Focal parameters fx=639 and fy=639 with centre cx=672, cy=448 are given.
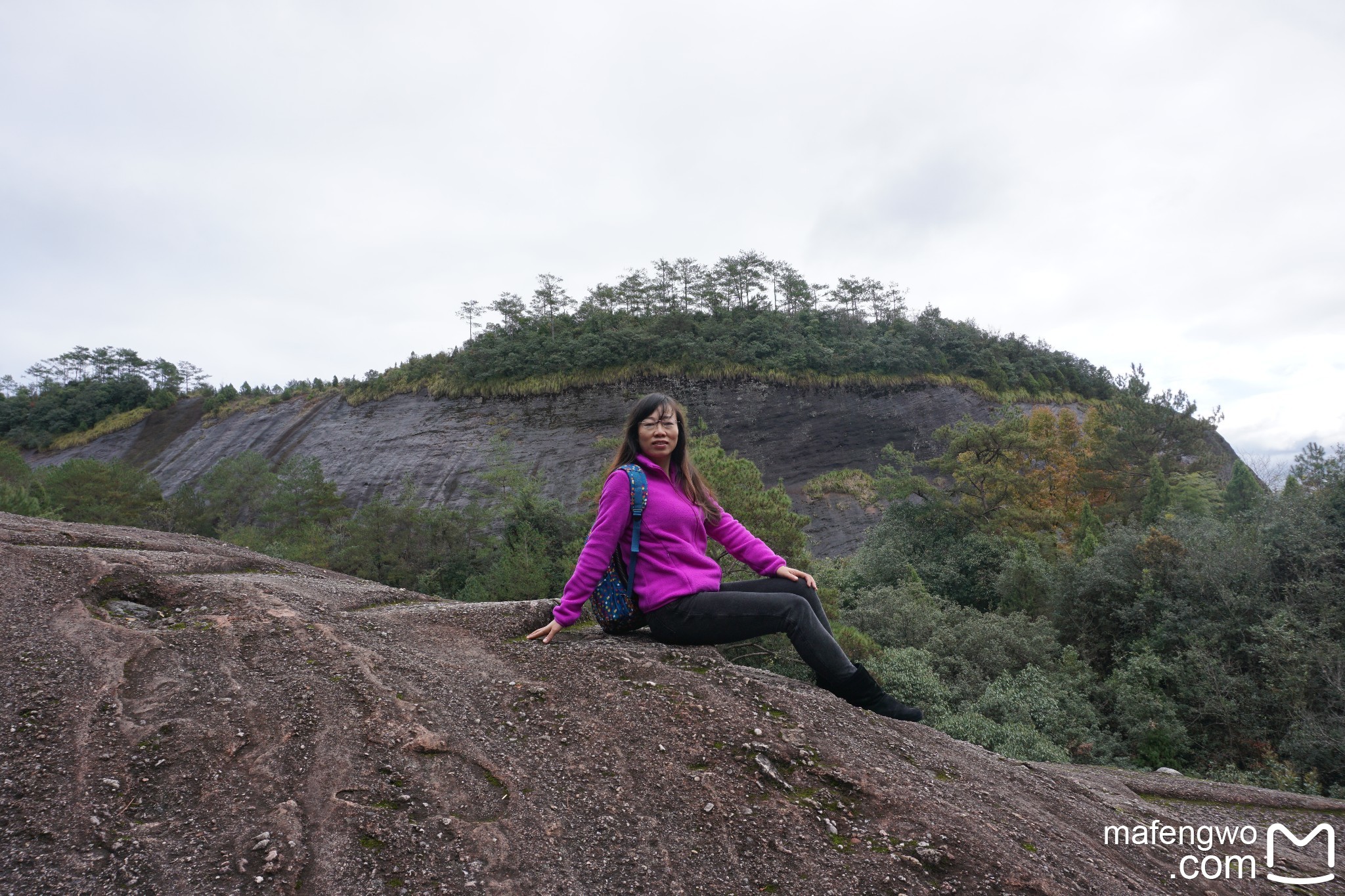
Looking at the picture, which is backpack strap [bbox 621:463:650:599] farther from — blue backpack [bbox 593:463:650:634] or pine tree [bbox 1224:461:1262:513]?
pine tree [bbox 1224:461:1262:513]

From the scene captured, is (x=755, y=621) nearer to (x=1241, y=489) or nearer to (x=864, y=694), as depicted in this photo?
(x=864, y=694)

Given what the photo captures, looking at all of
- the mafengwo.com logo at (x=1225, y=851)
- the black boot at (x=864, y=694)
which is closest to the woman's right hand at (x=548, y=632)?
the black boot at (x=864, y=694)

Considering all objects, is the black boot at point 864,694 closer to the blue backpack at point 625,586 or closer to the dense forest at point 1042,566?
the blue backpack at point 625,586

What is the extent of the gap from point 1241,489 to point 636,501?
25604 millimetres

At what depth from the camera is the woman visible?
3.21 metres

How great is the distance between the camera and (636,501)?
3.26 m

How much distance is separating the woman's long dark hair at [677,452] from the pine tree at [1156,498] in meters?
20.5

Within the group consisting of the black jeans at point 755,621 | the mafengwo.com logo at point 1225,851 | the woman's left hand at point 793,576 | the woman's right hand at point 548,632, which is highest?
the woman's left hand at point 793,576

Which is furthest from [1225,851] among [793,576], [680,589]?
[680,589]

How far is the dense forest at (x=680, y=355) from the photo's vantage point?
1294 inches

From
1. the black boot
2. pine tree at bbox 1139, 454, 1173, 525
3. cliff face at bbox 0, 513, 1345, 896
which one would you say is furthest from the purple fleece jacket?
pine tree at bbox 1139, 454, 1173, 525

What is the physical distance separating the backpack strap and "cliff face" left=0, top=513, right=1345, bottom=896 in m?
0.52

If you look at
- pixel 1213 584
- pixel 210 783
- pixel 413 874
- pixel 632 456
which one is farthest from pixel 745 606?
pixel 1213 584

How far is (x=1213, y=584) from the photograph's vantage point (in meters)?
11.5
